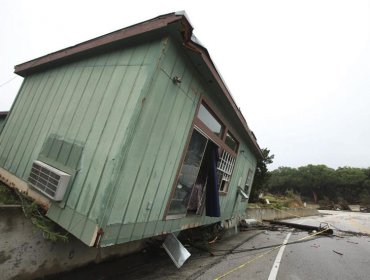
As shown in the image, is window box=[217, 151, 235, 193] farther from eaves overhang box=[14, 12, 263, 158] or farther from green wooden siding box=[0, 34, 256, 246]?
green wooden siding box=[0, 34, 256, 246]

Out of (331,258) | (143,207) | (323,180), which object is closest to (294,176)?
(323,180)

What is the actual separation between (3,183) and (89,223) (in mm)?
4069

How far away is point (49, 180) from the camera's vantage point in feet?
15.5

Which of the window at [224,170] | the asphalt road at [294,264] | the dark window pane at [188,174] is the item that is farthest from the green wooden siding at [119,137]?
the window at [224,170]

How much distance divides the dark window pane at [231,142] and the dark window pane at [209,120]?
888 mm

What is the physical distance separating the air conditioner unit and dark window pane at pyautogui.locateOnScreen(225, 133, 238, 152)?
5364 millimetres

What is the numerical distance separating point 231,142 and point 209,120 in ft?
8.53

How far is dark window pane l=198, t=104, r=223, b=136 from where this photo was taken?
648cm

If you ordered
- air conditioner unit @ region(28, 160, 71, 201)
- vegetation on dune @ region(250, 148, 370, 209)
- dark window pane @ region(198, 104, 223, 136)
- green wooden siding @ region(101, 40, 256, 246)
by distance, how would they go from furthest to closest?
vegetation on dune @ region(250, 148, 370, 209), dark window pane @ region(198, 104, 223, 136), air conditioner unit @ region(28, 160, 71, 201), green wooden siding @ region(101, 40, 256, 246)

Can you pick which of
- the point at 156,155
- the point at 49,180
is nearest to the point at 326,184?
the point at 156,155

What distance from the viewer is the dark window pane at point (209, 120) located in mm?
6484

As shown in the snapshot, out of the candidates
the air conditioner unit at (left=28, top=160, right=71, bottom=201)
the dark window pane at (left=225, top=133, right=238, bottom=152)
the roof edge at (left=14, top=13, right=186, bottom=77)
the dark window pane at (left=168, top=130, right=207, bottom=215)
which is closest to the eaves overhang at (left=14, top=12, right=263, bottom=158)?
the roof edge at (left=14, top=13, right=186, bottom=77)

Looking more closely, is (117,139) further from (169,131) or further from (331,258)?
(331,258)

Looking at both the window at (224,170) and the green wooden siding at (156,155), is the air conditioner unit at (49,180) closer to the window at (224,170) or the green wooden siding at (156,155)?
the green wooden siding at (156,155)
